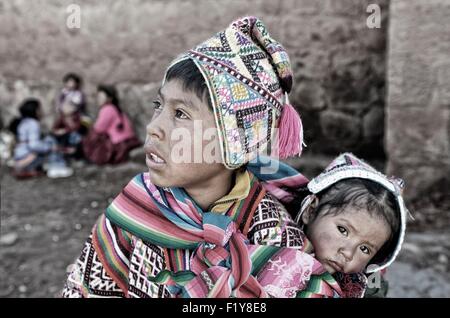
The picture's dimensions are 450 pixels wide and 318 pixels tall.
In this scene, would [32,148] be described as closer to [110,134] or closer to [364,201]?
[110,134]

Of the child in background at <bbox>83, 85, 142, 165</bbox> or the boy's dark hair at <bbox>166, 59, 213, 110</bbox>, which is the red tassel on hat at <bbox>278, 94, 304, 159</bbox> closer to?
the boy's dark hair at <bbox>166, 59, 213, 110</bbox>

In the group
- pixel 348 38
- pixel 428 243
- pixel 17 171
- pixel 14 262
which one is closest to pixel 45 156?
pixel 17 171

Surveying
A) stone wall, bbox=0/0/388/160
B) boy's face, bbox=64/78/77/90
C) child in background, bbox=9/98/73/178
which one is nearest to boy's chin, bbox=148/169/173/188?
stone wall, bbox=0/0/388/160

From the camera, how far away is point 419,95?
14.1ft

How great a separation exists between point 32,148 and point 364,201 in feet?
16.1

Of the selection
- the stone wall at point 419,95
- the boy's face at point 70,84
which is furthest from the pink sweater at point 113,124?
the stone wall at point 419,95

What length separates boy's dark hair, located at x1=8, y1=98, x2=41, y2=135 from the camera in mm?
6215

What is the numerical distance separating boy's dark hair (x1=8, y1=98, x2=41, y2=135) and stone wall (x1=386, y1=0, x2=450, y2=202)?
152 inches

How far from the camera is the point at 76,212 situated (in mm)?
4875

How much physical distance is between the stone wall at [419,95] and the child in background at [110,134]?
114 inches

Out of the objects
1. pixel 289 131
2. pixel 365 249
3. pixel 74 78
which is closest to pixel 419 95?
pixel 365 249

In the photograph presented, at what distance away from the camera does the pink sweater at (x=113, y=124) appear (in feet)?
20.0
